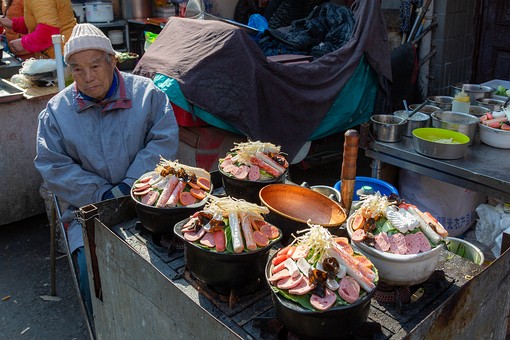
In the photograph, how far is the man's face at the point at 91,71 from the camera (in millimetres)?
2770

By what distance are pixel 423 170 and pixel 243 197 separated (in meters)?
1.79

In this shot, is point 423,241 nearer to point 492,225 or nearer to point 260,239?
point 260,239

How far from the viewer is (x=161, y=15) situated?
856 centimetres

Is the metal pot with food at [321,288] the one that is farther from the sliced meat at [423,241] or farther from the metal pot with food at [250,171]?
the metal pot with food at [250,171]

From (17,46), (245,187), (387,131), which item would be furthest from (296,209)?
(17,46)

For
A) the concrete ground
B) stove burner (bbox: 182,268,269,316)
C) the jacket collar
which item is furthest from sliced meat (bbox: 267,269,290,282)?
the concrete ground

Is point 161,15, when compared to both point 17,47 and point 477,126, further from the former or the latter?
point 477,126

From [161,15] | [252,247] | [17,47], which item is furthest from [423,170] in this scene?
[161,15]

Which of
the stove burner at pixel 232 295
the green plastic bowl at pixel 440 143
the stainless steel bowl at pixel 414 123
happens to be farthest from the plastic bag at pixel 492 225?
the stove burner at pixel 232 295

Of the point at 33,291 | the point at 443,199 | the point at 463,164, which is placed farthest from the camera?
the point at 443,199

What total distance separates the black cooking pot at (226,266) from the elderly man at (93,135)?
3.62 ft

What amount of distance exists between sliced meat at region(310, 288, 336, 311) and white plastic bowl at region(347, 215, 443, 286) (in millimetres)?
302

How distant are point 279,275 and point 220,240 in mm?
258

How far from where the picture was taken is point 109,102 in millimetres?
2869
